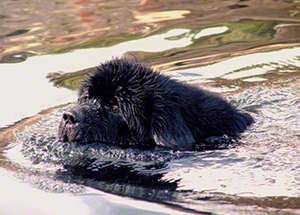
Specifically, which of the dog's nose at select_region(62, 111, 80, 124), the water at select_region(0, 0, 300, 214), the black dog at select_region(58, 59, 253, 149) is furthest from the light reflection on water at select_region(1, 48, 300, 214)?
the dog's nose at select_region(62, 111, 80, 124)

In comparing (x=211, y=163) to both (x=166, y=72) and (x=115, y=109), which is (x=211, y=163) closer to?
(x=115, y=109)

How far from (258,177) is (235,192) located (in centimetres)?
36

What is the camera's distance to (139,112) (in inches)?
233

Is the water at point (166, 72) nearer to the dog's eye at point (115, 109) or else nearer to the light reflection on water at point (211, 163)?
the light reflection on water at point (211, 163)

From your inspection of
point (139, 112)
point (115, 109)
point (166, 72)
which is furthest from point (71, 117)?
point (166, 72)

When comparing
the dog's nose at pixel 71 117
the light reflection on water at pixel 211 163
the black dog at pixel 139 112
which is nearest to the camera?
the light reflection on water at pixel 211 163

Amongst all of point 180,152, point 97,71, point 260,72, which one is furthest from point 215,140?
point 260,72

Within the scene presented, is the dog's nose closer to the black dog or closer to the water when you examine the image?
the black dog

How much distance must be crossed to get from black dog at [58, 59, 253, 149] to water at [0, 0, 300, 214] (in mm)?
168

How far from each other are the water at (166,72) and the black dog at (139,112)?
168mm

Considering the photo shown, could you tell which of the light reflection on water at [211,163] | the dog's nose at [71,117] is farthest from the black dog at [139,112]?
the light reflection on water at [211,163]

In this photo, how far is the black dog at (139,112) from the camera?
19.2 ft

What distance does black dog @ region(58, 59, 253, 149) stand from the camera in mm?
5848

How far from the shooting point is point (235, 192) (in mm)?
5035
